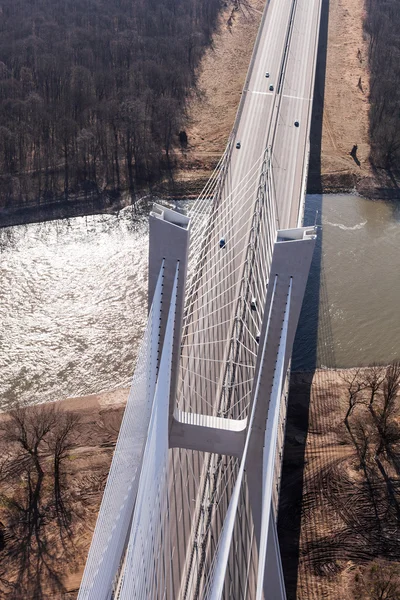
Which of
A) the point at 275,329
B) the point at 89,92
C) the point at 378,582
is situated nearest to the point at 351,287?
the point at 378,582

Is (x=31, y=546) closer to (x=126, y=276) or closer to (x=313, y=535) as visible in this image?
(x=313, y=535)

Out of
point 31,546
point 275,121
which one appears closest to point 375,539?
point 31,546

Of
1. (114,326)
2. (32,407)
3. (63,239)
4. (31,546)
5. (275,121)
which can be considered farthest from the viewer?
(275,121)

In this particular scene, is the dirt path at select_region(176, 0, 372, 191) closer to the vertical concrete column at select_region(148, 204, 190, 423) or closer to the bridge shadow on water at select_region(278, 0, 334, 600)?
the bridge shadow on water at select_region(278, 0, 334, 600)

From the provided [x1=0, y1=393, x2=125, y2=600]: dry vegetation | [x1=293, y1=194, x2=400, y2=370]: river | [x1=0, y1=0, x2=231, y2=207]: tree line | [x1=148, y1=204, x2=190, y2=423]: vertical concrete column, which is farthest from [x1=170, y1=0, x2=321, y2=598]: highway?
A: [x1=0, y1=0, x2=231, y2=207]: tree line

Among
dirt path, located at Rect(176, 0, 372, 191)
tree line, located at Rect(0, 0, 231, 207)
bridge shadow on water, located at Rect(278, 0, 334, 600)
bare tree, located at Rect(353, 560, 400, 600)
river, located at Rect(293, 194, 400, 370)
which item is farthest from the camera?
dirt path, located at Rect(176, 0, 372, 191)

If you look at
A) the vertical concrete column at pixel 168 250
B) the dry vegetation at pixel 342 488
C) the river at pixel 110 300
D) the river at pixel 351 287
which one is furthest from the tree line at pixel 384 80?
the vertical concrete column at pixel 168 250
